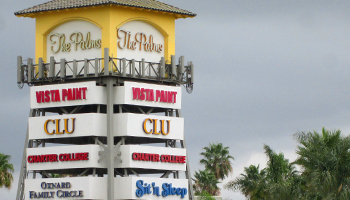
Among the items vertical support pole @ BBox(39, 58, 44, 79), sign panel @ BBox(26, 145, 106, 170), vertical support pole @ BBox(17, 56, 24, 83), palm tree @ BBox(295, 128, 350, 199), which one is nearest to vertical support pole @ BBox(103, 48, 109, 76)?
sign panel @ BBox(26, 145, 106, 170)

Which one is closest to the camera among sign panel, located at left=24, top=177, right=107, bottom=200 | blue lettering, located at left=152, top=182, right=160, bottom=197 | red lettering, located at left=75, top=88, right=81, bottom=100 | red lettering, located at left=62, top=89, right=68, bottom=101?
sign panel, located at left=24, top=177, right=107, bottom=200

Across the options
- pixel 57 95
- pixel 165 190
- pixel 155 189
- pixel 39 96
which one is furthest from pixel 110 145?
pixel 39 96

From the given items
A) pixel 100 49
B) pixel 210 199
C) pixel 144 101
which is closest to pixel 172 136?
pixel 144 101

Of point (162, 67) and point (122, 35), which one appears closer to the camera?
point (122, 35)

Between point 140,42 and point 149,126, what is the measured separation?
7834 mm

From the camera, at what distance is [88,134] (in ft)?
284

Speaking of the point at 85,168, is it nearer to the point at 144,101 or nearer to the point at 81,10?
the point at 144,101

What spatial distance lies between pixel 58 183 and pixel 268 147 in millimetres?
18936

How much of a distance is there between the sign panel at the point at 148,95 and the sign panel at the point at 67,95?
5.42ft

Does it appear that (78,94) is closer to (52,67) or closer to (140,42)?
(52,67)

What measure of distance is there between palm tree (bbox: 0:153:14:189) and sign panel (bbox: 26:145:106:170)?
3089 cm

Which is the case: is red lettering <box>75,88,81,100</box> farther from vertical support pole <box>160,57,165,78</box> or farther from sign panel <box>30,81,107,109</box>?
vertical support pole <box>160,57,165,78</box>

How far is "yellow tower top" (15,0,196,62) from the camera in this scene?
8856 centimetres

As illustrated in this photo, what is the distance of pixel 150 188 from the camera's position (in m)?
87.6
